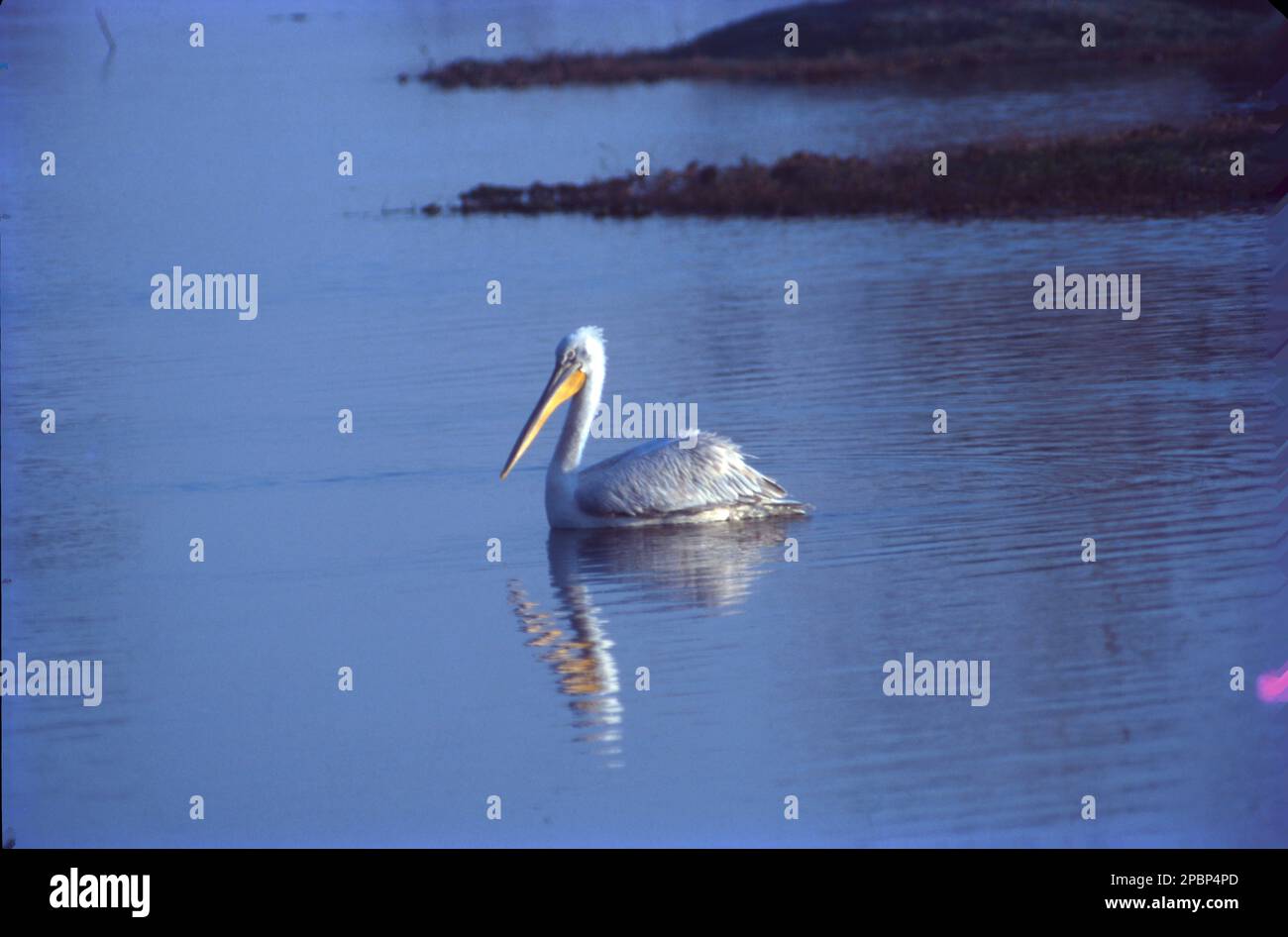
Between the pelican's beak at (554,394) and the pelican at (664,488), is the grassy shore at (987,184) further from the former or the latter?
the pelican at (664,488)

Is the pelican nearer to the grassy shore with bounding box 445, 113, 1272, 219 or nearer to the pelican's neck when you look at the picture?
the pelican's neck

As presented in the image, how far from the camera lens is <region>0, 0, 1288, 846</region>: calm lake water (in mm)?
8320

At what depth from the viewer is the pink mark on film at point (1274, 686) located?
8.97 metres

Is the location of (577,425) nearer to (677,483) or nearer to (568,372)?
(568,372)

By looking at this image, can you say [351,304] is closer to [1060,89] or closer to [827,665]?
[827,665]

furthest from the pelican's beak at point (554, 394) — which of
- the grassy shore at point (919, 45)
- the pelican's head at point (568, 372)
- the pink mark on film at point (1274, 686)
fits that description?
the grassy shore at point (919, 45)

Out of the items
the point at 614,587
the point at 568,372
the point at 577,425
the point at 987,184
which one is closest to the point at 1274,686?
the point at 614,587

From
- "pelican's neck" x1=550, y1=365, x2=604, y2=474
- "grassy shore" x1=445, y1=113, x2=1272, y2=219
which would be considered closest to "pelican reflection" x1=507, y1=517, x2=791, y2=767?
"pelican's neck" x1=550, y1=365, x2=604, y2=474

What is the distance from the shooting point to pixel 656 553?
11.9m

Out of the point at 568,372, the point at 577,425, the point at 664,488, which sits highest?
the point at 568,372

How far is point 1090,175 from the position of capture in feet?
82.8

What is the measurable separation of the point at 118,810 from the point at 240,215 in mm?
23102

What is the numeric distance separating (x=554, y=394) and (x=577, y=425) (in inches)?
12.5

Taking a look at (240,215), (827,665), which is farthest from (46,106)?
(827,665)
